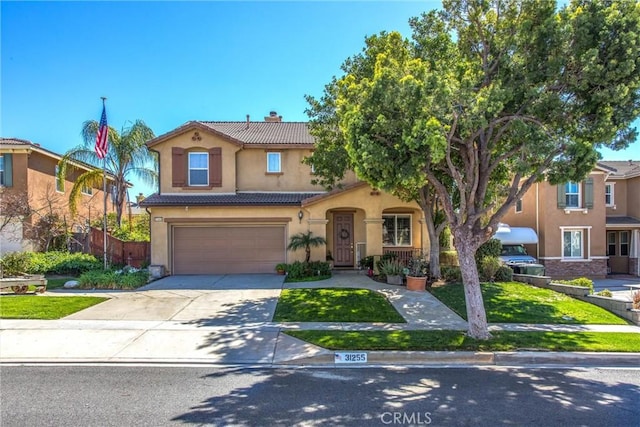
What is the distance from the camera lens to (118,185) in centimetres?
1991

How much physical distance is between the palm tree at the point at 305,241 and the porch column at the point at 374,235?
203 centimetres

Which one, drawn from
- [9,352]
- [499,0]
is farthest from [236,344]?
[499,0]

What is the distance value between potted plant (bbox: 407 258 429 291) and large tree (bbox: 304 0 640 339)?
5.01 metres

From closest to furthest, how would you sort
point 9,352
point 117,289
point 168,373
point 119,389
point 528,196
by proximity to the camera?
point 119,389 < point 168,373 < point 9,352 < point 117,289 < point 528,196

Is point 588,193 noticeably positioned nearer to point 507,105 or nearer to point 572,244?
point 572,244

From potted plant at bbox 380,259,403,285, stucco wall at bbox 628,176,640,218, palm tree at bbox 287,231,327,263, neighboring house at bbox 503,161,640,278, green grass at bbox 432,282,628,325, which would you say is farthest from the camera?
stucco wall at bbox 628,176,640,218

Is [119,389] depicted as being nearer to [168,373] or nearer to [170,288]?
[168,373]

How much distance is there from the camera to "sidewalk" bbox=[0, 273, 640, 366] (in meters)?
6.84

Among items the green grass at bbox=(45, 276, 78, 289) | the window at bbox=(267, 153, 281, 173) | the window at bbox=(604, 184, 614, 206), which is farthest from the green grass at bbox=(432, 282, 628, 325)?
the window at bbox=(604, 184, 614, 206)

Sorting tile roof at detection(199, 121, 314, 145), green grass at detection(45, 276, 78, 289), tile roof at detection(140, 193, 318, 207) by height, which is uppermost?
tile roof at detection(199, 121, 314, 145)

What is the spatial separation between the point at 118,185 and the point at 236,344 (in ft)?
52.2

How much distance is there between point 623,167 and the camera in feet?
82.5

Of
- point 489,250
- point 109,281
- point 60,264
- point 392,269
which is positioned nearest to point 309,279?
point 392,269

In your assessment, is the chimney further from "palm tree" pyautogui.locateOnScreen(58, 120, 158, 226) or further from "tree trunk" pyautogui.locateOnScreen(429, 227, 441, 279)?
"tree trunk" pyautogui.locateOnScreen(429, 227, 441, 279)
